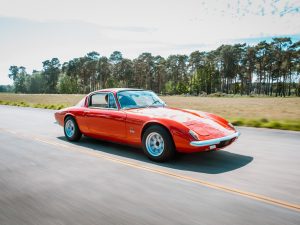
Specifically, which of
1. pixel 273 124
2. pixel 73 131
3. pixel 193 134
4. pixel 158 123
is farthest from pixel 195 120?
pixel 273 124

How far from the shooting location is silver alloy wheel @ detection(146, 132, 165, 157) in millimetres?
5614

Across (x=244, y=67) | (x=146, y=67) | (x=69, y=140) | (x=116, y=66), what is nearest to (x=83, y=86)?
(x=116, y=66)

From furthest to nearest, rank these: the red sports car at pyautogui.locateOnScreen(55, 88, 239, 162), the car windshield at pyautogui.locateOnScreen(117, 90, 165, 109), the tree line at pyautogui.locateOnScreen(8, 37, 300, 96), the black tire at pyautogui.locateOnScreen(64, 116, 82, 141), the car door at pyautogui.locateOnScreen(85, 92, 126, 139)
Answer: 1. the tree line at pyautogui.locateOnScreen(8, 37, 300, 96)
2. the black tire at pyautogui.locateOnScreen(64, 116, 82, 141)
3. the car windshield at pyautogui.locateOnScreen(117, 90, 165, 109)
4. the car door at pyautogui.locateOnScreen(85, 92, 126, 139)
5. the red sports car at pyautogui.locateOnScreen(55, 88, 239, 162)

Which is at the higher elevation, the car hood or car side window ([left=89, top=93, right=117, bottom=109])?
car side window ([left=89, top=93, right=117, bottom=109])

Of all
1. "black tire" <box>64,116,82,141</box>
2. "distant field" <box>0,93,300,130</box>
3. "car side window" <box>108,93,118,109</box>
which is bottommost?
"distant field" <box>0,93,300,130</box>

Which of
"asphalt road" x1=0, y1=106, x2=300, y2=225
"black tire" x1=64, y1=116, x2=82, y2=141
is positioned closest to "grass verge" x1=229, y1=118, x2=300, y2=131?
"asphalt road" x1=0, y1=106, x2=300, y2=225

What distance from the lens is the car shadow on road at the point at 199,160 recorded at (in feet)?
17.0

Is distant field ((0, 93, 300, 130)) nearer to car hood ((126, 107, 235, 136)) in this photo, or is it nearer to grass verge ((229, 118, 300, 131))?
grass verge ((229, 118, 300, 131))

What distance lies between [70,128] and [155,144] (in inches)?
122

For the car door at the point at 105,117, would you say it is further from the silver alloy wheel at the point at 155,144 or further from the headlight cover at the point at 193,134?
the headlight cover at the point at 193,134

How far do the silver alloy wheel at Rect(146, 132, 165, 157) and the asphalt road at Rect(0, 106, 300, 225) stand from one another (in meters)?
0.24

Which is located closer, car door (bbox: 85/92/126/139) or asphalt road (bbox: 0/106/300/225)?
asphalt road (bbox: 0/106/300/225)

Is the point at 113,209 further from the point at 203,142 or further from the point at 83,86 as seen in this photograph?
the point at 83,86

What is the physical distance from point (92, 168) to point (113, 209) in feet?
6.26
